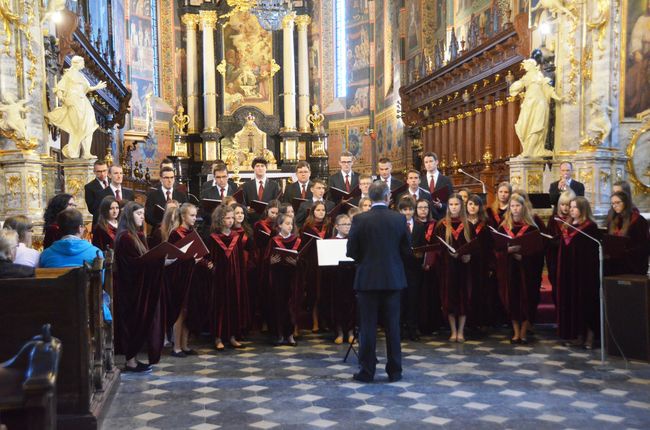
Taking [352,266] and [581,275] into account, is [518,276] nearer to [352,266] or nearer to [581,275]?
[581,275]

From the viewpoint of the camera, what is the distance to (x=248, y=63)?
26219 mm

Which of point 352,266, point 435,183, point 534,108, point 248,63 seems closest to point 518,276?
point 435,183

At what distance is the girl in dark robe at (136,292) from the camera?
6.12 m

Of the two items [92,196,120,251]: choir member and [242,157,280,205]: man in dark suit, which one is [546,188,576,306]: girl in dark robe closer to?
[242,157,280,205]: man in dark suit

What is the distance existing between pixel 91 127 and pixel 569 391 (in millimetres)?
8280

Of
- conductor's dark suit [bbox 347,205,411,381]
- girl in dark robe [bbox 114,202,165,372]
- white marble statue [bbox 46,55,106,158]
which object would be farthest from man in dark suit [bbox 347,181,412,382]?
white marble statue [bbox 46,55,106,158]

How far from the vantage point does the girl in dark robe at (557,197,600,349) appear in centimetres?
706

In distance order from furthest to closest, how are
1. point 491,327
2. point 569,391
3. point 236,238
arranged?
point 491,327
point 236,238
point 569,391

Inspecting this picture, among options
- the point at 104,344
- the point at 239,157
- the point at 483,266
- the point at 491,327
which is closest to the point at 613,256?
the point at 483,266

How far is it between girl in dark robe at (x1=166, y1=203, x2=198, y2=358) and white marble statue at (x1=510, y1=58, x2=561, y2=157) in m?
6.65

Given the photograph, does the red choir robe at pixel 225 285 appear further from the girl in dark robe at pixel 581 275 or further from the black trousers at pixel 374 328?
the girl in dark robe at pixel 581 275

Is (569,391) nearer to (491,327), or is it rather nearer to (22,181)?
(491,327)

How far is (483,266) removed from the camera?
770 cm

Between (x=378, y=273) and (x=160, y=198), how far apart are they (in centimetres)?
363
